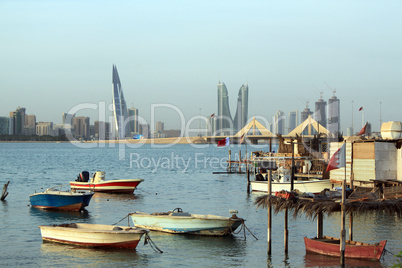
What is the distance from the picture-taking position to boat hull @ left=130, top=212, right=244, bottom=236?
3198cm

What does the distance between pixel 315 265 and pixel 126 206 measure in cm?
2554

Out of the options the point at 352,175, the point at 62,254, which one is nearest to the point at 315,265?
the point at 62,254

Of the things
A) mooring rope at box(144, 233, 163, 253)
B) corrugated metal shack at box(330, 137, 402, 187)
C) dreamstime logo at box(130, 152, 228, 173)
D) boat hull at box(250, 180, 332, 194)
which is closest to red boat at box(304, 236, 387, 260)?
mooring rope at box(144, 233, 163, 253)

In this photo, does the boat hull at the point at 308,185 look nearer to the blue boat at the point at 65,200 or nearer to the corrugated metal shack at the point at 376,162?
the corrugated metal shack at the point at 376,162

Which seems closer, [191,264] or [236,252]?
[191,264]

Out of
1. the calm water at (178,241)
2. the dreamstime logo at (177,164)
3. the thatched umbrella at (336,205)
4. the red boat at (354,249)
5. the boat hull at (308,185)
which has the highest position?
the thatched umbrella at (336,205)

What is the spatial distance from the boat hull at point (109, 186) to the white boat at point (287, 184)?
44.6 feet

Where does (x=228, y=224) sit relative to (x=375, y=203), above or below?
below

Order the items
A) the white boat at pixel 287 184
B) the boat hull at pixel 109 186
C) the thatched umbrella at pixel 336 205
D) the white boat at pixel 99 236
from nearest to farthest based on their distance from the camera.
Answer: the thatched umbrella at pixel 336 205, the white boat at pixel 99 236, the white boat at pixel 287 184, the boat hull at pixel 109 186

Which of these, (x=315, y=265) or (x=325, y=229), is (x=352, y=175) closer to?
(x=325, y=229)

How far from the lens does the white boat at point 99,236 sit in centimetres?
2859

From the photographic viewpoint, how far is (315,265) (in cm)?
2581

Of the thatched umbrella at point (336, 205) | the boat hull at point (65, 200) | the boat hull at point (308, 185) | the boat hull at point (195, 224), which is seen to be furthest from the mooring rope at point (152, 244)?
the boat hull at point (308, 185)

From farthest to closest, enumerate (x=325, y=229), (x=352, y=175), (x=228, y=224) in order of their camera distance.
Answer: (x=352, y=175) → (x=325, y=229) → (x=228, y=224)
